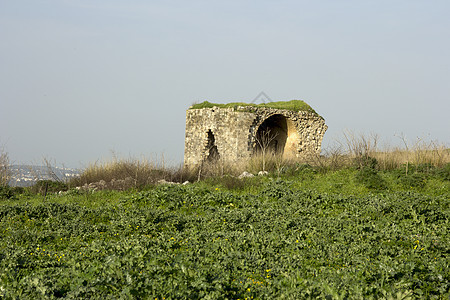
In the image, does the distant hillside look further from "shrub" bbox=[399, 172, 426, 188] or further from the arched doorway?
"shrub" bbox=[399, 172, 426, 188]

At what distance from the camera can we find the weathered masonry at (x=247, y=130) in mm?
21062

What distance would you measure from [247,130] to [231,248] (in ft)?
46.0

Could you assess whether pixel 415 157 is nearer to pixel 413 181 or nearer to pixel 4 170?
pixel 413 181

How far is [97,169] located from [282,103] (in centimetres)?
989

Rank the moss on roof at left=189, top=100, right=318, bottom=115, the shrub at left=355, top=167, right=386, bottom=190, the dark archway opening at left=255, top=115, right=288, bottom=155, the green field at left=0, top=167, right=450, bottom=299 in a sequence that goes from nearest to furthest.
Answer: the green field at left=0, top=167, right=450, bottom=299 < the shrub at left=355, top=167, right=386, bottom=190 < the moss on roof at left=189, top=100, right=318, bottom=115 < the dark archway opening at left=255, top=115, right=288, bottom=155

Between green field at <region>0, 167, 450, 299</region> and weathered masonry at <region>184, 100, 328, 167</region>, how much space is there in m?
8.62

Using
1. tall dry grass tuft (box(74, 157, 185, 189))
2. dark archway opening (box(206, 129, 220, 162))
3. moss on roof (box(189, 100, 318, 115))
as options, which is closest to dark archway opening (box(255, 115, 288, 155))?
moss on roof (box(189, 100, 318, 115))

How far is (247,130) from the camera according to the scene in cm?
2092

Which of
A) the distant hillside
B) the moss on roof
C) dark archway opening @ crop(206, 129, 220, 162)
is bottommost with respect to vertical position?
the distant hillside

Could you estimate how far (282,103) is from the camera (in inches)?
926

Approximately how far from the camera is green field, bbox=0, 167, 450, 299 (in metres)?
5.30

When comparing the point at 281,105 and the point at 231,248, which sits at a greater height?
the point at 281,105

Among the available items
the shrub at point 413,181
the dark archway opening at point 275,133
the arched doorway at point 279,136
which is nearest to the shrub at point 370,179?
the shrub at point 413,181

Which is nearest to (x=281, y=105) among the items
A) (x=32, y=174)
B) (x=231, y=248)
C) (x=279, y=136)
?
(x=279, y=136)
